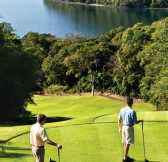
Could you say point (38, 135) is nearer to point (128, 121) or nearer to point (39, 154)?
point (39, 154)

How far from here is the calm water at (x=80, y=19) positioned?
132125 mm

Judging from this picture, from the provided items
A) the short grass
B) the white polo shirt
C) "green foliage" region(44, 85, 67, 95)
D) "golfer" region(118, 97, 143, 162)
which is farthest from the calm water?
the white polo shirt

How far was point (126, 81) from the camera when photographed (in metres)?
54.9

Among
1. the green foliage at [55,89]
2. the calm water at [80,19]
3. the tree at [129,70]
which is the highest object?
the calm water at [80,19]

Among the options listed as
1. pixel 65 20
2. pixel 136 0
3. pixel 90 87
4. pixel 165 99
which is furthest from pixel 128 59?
pixel 136 0

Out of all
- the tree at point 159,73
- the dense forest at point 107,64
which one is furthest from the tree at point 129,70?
the tree at point 159,73

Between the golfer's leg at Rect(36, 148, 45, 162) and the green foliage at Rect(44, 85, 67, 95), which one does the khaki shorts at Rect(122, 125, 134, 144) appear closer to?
the golfer's leg at Rect(36, 148, 45, 162)

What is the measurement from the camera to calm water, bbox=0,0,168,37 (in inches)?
5202

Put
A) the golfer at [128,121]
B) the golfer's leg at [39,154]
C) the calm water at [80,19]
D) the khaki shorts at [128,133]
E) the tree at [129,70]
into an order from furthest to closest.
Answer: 1. the calm water at [80,19]
2. the tree at [129,70]
3. the khaki shorts at [128,133]
4. the golfer at [128,121]
5. the golfer's leg at [39,154]

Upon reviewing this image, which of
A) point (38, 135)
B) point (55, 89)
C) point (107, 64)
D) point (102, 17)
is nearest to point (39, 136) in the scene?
point (38, 135)

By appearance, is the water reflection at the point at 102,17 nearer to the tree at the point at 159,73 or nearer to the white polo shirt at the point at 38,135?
the tree at the point at 159,73

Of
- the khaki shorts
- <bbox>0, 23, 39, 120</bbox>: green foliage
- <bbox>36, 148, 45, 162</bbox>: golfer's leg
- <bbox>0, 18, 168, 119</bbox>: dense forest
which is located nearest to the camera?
<bbox>36, 148, 45, 162</bbox>: golfer's leg

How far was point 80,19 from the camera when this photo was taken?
159625 mm

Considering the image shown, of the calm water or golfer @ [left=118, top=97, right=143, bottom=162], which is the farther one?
the calm water
